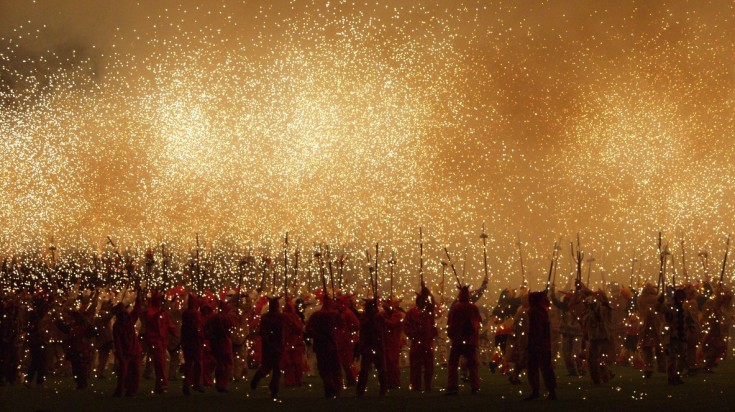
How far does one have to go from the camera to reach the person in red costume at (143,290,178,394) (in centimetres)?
1759

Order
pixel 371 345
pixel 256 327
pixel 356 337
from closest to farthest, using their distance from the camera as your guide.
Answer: pixel 371 345 → pixel 356 337 → pixel 256 327

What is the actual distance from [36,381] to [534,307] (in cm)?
939

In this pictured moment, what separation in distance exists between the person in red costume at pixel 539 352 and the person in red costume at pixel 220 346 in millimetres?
4794

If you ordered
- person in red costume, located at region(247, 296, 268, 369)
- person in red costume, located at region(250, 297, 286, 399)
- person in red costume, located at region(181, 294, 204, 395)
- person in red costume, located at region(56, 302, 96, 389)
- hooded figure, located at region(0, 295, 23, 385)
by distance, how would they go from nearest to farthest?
person in red costume, located at region(250, 297, 286, 399), person in red costume, located at region(181, 294, 204, 395), person in red costume, located at region(56, 302, 96, 389), hooded figure, located at region(0, 295, 23, 385), person in red costume, located at region(247, 296, 268, 369)

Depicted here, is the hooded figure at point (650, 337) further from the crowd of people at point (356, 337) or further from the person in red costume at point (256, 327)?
the person in red costume at point (256, 327)

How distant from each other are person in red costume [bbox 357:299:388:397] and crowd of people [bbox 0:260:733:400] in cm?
2

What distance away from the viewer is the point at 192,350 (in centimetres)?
1720

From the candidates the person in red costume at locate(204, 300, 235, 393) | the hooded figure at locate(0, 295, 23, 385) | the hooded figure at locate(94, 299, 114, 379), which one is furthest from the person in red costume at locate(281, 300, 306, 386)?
the hooded figure at locate(0, 295, 23, 385)

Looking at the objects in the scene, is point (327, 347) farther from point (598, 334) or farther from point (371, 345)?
Answer: point (598, 334)

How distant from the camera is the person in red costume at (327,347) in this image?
52.7 feet

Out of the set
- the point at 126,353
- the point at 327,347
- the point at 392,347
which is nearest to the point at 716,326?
the point at 392,347

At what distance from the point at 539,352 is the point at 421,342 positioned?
2.66m

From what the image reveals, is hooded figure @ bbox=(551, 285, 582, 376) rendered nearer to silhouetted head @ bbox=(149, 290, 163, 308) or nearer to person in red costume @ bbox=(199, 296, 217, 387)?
person in red costume @ bbox=(199, 296, 217, 387)

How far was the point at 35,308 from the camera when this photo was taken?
64.7 feet
